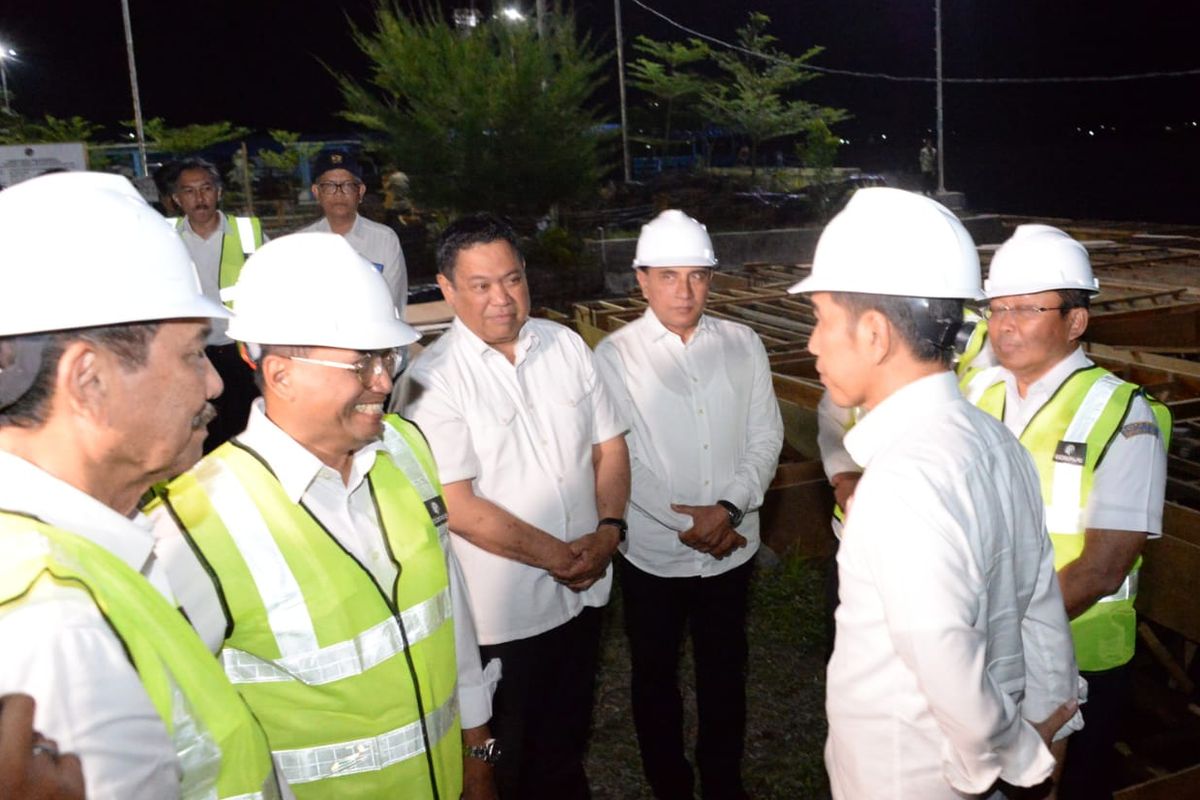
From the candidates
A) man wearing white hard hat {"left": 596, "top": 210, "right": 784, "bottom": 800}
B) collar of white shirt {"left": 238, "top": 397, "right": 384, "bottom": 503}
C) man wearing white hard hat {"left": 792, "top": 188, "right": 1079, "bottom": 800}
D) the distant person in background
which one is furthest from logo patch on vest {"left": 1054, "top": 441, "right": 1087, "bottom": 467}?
the distant person in background

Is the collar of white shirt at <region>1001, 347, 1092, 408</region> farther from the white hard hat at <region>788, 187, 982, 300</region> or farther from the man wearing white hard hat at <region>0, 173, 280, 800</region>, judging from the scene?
the man wearing white hard hat at <region>0, 173, 280, 800</region>

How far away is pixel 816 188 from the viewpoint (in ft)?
65.8

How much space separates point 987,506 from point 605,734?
2824 millimetres

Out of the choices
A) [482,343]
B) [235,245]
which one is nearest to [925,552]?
[482,343]

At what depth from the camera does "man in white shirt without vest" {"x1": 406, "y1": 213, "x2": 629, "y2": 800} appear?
3029mm

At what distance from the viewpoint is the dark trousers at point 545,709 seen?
3072 mm

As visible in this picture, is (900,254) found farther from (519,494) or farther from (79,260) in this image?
(519,494)

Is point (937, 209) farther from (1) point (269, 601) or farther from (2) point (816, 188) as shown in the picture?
(2) point (816, 188)

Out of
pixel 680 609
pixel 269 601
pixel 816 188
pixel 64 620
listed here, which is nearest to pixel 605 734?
pixel 680 609

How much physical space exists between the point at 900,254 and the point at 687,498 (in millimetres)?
1837

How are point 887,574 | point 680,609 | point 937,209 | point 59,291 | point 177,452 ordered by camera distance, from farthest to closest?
point 680,609
point 937,209
point 887,574
point 177,452
point 59,291

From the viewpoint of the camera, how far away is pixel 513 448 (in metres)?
3.10

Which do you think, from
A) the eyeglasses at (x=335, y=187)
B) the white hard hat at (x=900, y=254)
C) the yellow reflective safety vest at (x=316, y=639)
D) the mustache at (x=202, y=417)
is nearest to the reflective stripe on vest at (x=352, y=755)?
the yellow reflective safety vest at (x=316, y=639)

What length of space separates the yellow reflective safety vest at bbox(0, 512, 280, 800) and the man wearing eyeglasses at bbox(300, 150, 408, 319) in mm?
4384
